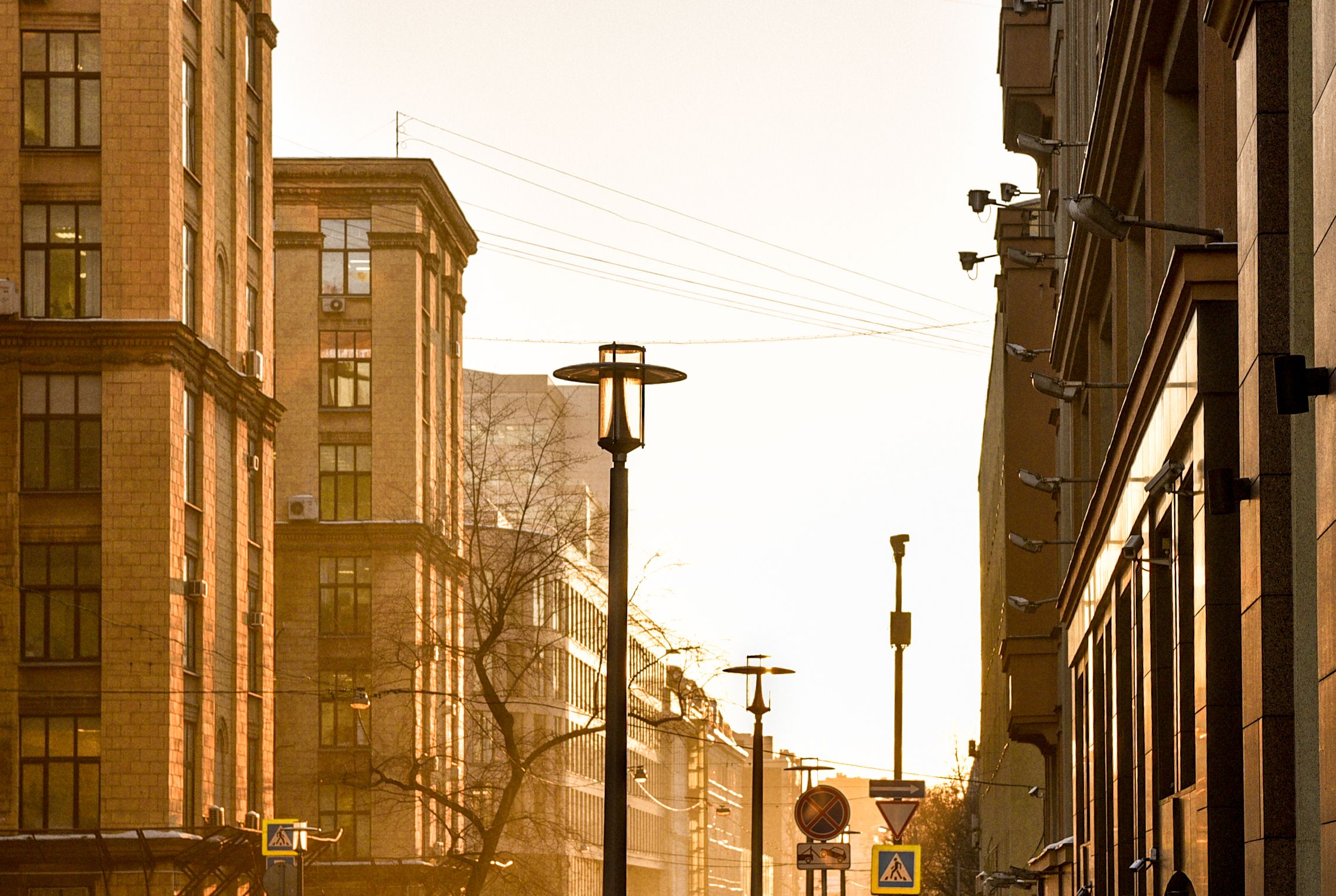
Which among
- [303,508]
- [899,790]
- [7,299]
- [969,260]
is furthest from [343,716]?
[899,790]

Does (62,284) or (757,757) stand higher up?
(62,284)

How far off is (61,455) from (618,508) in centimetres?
3137

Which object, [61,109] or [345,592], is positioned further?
[345,592]

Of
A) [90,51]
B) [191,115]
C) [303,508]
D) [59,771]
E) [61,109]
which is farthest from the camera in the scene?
[303,508]

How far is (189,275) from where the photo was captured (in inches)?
1816

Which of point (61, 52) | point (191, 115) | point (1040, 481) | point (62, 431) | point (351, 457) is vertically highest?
Answer: point (61, 52)

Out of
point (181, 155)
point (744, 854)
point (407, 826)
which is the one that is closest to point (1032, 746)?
point (181, 155)

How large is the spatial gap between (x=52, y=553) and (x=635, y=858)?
73.3 m

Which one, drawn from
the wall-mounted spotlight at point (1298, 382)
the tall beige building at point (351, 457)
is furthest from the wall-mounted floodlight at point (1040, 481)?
the tall beige building at point (351, 457)

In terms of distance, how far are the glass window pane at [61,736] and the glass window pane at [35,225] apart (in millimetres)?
9612

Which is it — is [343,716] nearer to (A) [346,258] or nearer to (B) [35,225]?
(A) [346,258]

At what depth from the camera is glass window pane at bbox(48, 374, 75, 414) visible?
1727 inches

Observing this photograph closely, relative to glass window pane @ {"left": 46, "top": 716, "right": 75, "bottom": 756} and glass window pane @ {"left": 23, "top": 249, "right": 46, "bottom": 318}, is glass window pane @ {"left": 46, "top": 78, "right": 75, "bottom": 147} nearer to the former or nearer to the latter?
glass window pane @ {"left": 23, "top": 249, "right": 46, "bottom": 318}

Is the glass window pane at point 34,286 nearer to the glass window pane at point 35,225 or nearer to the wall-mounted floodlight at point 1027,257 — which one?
the glass window pane at point 35,225
